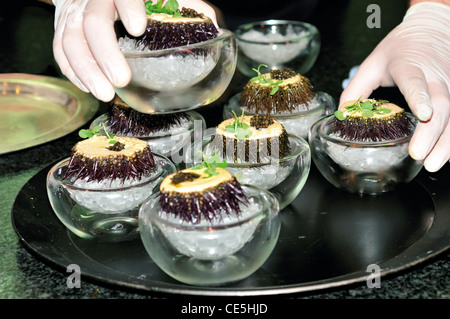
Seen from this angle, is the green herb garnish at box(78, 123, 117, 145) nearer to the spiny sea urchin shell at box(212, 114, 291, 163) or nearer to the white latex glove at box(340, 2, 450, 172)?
the spiny sea urchin shell at box(212, 114, 291, 163)

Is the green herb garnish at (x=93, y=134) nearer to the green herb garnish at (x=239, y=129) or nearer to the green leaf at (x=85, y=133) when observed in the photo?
the green leaf at (x=85, y=133)

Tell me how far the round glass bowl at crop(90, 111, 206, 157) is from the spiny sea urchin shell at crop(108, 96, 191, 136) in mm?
12

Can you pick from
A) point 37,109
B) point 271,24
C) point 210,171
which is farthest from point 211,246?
point 271,24

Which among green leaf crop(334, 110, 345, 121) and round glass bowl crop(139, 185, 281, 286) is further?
green leaf crop(334, 110, 345, 121)

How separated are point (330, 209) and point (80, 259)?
52 cm

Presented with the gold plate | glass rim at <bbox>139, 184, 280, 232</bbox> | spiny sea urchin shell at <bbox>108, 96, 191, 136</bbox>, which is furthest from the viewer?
the gold plate

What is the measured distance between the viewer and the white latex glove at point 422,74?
1.29 metres

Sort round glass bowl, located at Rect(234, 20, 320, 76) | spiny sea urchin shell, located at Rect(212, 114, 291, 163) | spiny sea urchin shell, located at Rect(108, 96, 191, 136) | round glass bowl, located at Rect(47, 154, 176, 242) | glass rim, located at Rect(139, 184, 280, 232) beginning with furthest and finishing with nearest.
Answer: round glass bowl, located at Rect(234, 20, 320, 76)
spiny sea urchin shell, located at Rect(108, 96, 191, 136)
spiny sea urchin shell, located at Rect(212, 114, 291, 163)
round glass bowl, located at Rect(47, 154, 176, 242)
glass rim, located at Rect(139, 184, 280, 232)

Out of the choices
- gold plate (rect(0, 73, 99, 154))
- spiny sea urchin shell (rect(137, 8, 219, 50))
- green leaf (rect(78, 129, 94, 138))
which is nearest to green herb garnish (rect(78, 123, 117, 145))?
green leaf (rect(78, 129, 94, 138))

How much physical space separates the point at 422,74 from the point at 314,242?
1.81ft

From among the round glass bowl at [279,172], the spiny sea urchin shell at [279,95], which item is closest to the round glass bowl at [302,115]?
the spiny sea urchin shell at [279,95]

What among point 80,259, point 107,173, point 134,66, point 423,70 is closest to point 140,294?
point 80,259

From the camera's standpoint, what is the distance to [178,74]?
1123 millimetres

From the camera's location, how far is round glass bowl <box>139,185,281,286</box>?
0.96m
